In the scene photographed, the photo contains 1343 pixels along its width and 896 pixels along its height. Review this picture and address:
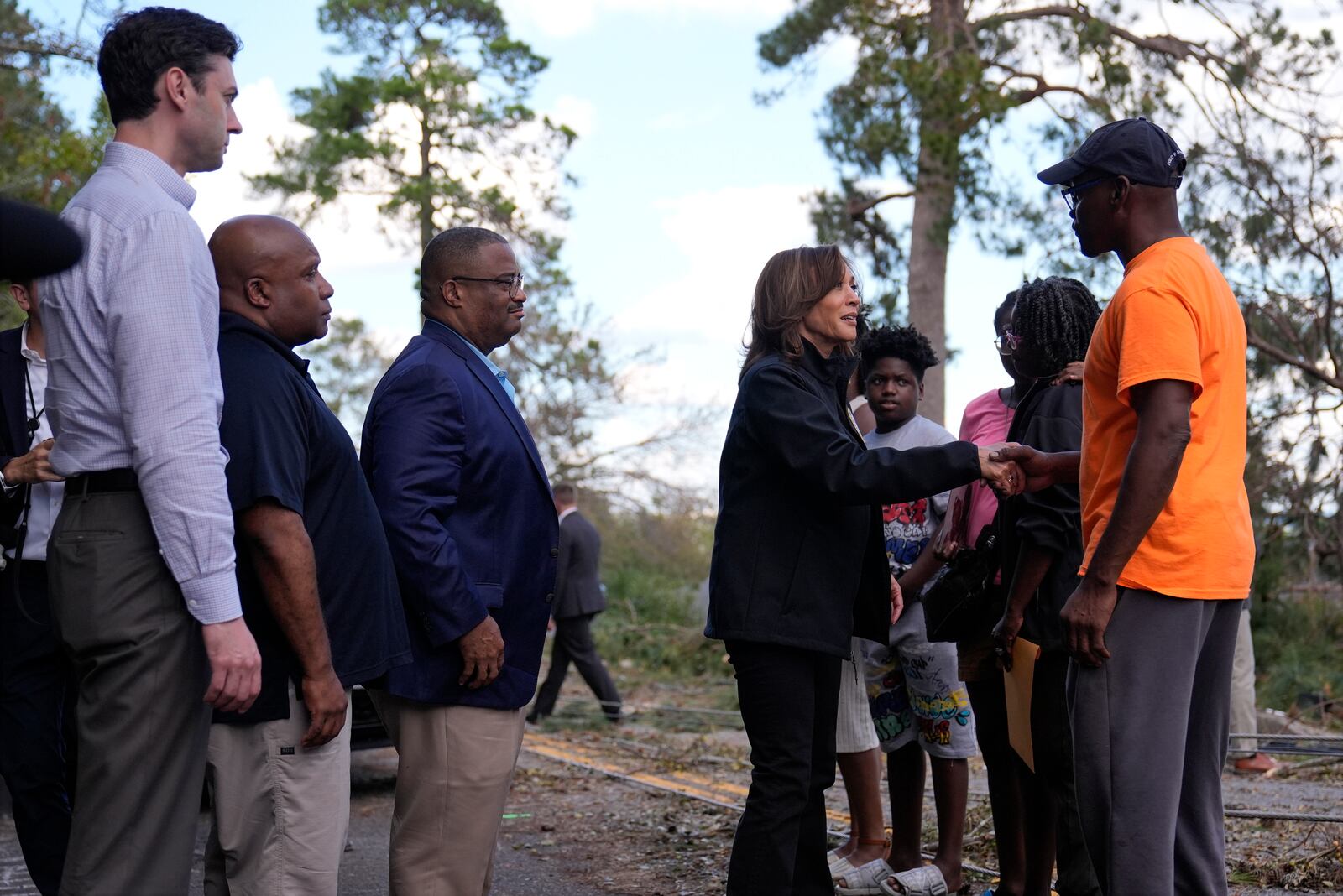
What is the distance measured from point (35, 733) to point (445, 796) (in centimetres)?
140

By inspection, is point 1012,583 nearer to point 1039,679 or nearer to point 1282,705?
point 1039,679

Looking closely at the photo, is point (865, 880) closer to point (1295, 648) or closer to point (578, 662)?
point (578, 662)

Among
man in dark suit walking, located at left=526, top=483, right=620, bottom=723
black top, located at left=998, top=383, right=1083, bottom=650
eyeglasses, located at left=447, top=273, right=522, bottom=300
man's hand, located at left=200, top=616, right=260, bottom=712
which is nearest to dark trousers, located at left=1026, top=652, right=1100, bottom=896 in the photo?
black top, located at left=998, top=383, right=1083, bottom=650

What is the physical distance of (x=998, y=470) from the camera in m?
3.95

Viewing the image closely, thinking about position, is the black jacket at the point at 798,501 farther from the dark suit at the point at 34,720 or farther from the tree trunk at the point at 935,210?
the tree trunk at the point at 935,210

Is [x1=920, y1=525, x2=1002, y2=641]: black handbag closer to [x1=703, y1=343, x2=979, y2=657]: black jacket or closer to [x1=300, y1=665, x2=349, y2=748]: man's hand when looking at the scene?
[x1=703, y1=343, x2=979, y2=657]: black jacket

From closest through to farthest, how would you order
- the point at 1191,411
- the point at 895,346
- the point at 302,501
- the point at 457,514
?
1. the point at 302,501
2. the point at 1191,411
3. the point at 457,514
4. the point at 895,346

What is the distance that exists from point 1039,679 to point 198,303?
2.73m

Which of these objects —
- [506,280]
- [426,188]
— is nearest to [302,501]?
[506,280]

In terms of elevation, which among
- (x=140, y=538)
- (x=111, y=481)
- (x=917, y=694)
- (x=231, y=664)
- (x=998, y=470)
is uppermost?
(x=998, y=470)

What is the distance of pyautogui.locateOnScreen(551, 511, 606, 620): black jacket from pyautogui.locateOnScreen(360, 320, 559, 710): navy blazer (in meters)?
7.76

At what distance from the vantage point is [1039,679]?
4.22 metres

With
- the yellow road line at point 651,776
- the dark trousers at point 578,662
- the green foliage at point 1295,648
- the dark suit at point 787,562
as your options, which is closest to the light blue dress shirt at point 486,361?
the dark suit at point 787,562

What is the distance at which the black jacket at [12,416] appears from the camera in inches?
166
